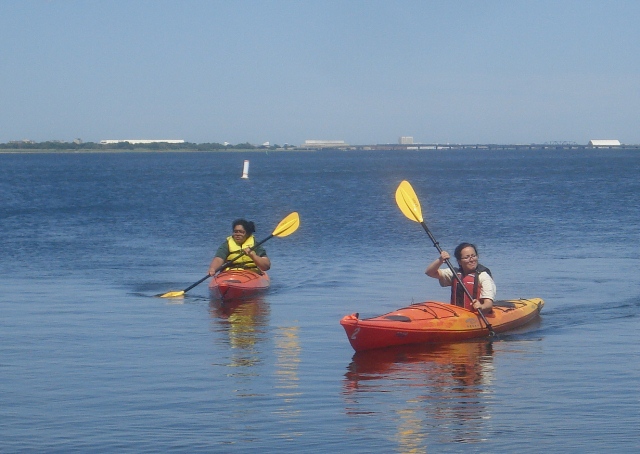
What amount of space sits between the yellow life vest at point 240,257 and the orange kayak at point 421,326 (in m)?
4.99

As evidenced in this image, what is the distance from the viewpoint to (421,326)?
11508 mm

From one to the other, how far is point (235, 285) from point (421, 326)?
16.1ft

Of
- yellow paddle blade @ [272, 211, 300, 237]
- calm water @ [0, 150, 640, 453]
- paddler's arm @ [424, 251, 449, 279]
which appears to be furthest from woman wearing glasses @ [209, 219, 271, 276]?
paddler's arm @ [424, 251, 449, 279]

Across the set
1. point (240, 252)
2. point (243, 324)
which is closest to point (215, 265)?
point (240, 252)

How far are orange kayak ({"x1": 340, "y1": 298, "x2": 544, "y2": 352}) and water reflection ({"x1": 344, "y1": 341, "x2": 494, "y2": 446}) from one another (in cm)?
11

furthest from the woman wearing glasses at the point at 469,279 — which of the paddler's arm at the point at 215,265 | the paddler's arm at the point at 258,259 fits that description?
the paddler's arm at the point at 215,265

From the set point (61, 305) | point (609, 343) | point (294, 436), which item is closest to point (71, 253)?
point (61, 305)

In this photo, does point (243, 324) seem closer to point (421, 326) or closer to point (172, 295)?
point (172, 295)

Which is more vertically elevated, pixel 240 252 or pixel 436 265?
pixel 436 265

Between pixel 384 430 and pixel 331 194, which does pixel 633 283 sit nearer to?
pixel 384 430

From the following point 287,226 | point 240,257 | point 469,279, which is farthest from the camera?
point 287,226

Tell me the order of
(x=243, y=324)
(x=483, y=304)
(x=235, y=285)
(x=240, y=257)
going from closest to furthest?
(x=483, y=304), (x=243, y=324), (x=235, y=285), (x=240, y=257)

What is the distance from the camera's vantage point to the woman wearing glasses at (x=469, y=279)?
12.0m

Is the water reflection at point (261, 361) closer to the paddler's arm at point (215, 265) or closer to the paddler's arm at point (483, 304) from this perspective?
the paddler's arm at point (215, 265)
